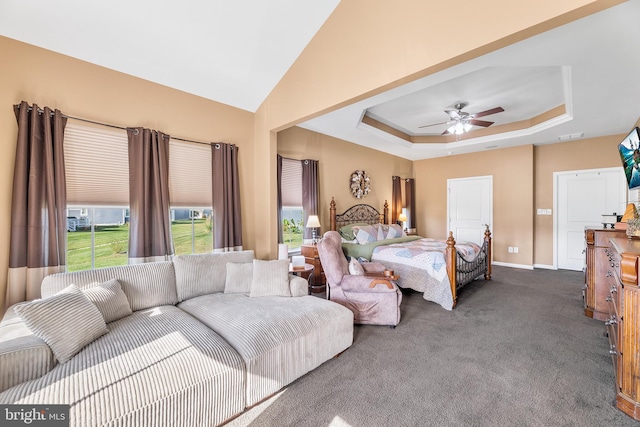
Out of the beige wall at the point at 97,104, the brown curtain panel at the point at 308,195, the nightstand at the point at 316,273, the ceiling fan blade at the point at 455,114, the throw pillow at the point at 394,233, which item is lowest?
the nightstand at the point at 316,273

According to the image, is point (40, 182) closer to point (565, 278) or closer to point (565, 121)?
point (565, 121)

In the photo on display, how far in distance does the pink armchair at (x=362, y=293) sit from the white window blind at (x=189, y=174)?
6.03ft

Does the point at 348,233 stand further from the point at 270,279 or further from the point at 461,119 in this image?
the point at 461,119

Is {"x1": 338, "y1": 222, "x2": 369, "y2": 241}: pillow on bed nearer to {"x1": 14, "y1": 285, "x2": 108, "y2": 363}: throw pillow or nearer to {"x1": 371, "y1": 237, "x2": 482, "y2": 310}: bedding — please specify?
{"x1": 371, "y1": 237, "x2": 482, "y2": 310}: bedding

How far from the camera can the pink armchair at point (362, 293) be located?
9.87ft

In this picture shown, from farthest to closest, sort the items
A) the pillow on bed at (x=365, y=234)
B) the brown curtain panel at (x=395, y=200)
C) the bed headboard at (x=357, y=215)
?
the brown curtain panel at (x=395, y=200)
the bed headboard at (x=357, y=215)
the pillow on bed at (x=365, y=234)

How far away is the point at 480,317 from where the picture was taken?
3275 millimetres

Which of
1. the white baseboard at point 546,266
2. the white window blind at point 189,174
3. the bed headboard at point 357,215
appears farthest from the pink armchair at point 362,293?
the white baseboard at point 546,266

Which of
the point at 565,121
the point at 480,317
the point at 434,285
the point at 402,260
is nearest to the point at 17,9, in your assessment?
the point at 402,260

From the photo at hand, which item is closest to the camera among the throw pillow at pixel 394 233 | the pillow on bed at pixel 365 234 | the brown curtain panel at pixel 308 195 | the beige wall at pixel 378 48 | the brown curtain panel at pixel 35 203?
the beige wall at pixel 378 48

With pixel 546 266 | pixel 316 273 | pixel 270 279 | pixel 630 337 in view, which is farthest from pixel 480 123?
pixel 270 279

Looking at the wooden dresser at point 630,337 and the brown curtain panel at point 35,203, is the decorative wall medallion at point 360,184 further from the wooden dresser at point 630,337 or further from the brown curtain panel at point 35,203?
the brown curtain panel at point 35,203

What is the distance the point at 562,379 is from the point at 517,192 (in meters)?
5.21

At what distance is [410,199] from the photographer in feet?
24.8
